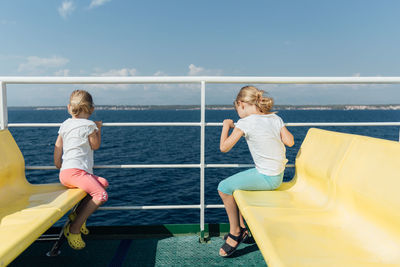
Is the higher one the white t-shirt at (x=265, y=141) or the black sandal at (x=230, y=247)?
the white t-shirt at (x=265, y=141)

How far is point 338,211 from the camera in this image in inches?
63.9

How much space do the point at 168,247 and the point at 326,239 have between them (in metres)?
1.25

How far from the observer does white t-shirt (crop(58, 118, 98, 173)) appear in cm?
203

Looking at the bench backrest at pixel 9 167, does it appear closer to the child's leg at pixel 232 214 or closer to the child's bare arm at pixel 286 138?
the child's leg at pixel 232 214

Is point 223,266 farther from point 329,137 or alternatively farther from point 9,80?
point 9,80

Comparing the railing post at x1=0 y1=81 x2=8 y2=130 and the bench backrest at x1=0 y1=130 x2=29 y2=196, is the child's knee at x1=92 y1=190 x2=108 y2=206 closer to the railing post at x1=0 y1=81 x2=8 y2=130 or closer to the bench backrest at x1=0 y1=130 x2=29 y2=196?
the bench backrest at x1=0 y1=130 x2=29 y2=196

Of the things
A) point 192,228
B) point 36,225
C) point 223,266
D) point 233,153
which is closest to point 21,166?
point 36,225

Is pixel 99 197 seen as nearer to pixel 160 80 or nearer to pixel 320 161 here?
pixel 160 80

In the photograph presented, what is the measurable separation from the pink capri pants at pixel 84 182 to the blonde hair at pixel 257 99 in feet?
3.76

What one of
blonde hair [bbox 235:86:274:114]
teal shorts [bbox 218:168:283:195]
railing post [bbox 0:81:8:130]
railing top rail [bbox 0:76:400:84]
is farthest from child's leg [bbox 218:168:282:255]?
railing post [bbox 0:81:8:130]

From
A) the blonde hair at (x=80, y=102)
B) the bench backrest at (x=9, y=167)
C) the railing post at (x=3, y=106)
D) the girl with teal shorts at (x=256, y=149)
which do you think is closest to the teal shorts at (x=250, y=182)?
the girl with teal shorts at (x=256, y=149)

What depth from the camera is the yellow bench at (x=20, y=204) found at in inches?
49.1

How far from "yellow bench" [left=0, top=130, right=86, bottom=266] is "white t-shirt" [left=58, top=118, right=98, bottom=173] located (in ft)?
0.61

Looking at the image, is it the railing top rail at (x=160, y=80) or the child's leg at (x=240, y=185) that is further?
the railing top rail at (x=160, y=80)
